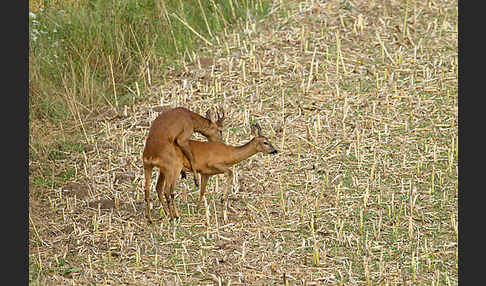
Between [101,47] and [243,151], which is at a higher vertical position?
[101,47]

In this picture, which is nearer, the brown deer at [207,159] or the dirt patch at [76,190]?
the brown deer at [207,159]

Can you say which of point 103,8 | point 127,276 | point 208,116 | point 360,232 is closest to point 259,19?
point 103,8

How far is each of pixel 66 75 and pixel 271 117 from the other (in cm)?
323

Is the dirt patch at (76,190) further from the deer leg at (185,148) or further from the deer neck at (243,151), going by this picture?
the deer neck at (243,151)

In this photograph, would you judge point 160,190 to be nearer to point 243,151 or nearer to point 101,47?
point 243,151

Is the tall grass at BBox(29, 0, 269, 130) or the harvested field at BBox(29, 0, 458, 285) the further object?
the tall grass at BBox(29, 0, 269, 130)

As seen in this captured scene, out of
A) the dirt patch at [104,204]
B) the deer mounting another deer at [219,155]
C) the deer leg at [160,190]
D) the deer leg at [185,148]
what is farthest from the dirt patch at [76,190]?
the deer leg at [185,148]

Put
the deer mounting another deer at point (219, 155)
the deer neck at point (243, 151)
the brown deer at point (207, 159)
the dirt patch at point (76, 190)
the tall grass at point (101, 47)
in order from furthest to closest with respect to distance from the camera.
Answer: the tall grass at point (101, 47) → the dirt patch at point (76, 190) → the deer neck at point (243, 151) → the deer mounting another deer at point (219, 155) → the brown deer at point (207, 159)

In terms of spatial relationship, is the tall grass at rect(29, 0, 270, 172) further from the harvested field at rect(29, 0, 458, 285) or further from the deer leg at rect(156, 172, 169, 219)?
the deer leg at rect(156, 172, 169, 219)

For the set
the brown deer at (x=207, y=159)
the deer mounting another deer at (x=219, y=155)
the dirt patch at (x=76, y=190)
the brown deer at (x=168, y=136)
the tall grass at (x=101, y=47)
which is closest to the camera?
the brown deer at (x=168, y=136)

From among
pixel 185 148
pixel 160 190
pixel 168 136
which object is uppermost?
pixel 168 136

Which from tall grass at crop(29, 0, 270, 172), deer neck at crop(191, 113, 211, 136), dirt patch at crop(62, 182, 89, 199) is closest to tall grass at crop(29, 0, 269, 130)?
tall grass at crop(29, 0, 270, 172)

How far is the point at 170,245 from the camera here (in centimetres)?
870

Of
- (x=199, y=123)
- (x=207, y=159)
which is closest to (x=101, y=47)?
(x=199, y=123)
